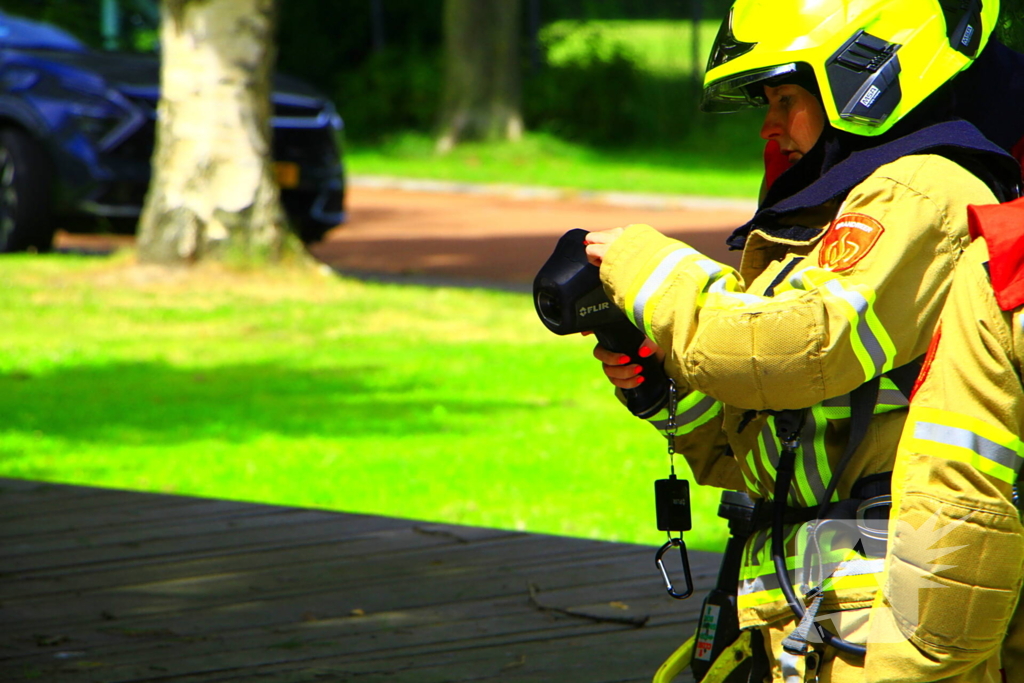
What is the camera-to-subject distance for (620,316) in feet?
7.95

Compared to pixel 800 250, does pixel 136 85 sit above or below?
below

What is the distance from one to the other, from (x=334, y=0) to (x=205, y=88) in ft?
59.7

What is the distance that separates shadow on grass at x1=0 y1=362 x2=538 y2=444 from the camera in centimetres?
685

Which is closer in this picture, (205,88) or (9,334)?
(9,334)

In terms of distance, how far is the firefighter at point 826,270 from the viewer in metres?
2.10

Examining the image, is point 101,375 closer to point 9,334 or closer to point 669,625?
point 9,334

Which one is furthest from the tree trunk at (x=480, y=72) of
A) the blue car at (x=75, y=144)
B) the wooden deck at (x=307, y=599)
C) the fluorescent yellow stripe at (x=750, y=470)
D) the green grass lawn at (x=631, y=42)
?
the fluorescent yellow stripe at (x=750, y=470)

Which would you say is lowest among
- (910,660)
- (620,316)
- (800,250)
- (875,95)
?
(910,660)

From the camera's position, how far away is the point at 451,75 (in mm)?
23562

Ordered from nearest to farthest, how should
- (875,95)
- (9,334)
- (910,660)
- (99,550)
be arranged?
(910,660) → (875,95) → (99,550) → (9,334)

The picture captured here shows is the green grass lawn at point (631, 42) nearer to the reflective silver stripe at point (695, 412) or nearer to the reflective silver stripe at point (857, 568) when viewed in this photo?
the reflective silver stripe at point (695, 412)

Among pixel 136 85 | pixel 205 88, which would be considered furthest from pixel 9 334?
pixel 136 85

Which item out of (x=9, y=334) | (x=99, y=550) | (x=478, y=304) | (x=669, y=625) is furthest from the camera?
(x=478, y=304)

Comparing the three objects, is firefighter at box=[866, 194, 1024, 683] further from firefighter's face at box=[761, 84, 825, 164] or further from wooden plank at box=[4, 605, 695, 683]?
wooden plank at box=[4, 605, 695, 683]
